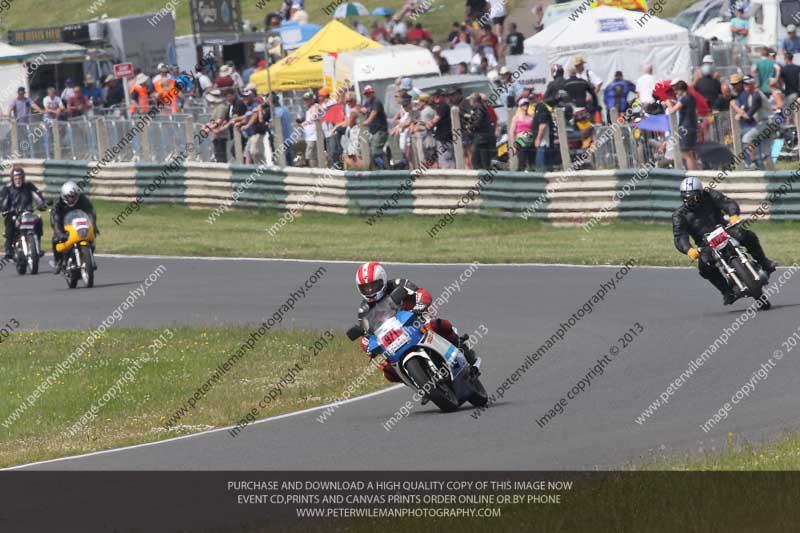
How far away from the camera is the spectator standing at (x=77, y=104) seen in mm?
37281

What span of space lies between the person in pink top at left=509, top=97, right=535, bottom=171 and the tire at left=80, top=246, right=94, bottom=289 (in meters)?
7.29

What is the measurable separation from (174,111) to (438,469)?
24.8 metres

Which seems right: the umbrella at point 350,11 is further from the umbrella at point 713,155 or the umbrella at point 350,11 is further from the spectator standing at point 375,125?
the umbrella at point 713,155

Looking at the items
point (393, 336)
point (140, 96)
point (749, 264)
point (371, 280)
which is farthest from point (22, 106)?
point (393, 336)

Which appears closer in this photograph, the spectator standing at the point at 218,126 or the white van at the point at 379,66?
the spectator standing at the point at 218,126

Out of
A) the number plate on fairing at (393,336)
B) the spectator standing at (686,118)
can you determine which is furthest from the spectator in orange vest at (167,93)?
the number plate on fairing at (393,336)

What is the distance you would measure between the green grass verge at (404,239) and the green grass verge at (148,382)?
5.92 metres

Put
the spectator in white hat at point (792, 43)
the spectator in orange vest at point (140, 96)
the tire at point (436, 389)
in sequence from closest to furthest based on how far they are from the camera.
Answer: the tire at point (436, 389) < the spectator in white hat at point (792, 43) < the spectator in orange vest at point (140, 96)

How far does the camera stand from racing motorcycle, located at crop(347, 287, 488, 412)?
11.8 meters

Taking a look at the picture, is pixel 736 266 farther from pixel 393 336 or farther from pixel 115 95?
pixel 115 95

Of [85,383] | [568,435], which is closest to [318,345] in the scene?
[85,383]
